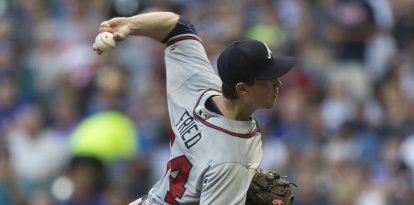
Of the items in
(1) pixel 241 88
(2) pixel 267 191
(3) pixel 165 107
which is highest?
(1) pixel 241 88

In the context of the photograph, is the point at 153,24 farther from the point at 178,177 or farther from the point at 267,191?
the point at 267,191

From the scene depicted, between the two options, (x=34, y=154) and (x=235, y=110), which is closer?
(x=235, y=110)

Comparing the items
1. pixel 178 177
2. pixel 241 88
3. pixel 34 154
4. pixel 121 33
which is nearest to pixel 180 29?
pixel 121 33

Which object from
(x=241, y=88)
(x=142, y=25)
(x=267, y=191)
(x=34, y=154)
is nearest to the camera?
(x=241, y=88)

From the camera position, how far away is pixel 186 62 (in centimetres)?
609

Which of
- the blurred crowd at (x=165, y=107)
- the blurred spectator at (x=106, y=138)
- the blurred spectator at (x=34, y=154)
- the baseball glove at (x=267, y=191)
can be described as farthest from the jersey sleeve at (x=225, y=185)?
the blurred spectator at (x=34, y=154)

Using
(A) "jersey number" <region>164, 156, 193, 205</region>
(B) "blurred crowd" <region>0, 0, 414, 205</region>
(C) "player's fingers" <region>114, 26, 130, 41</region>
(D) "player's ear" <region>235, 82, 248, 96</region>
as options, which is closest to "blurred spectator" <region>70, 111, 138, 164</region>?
(B) "blurred crowd" <region>0, 0, 414, 205</region>

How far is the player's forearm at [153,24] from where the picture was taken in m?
5.95

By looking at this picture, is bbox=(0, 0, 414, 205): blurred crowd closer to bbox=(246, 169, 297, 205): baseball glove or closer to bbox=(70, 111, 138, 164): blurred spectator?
bbox=(70, 111, 138, 164): blurred spectator

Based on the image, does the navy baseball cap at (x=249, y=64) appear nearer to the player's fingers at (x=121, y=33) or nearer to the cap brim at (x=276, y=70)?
the cap brim at (x=276, y=70)

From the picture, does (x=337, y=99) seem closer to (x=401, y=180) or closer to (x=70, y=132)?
(x=401, y=180)

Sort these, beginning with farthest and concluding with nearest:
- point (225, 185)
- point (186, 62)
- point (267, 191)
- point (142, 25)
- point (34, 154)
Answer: point (34, 154), point (186, 62), point (142, 25), point (267, 191), point (225, 185)

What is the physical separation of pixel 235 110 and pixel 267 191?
45cm

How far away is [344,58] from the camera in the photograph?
1212 centimetres
